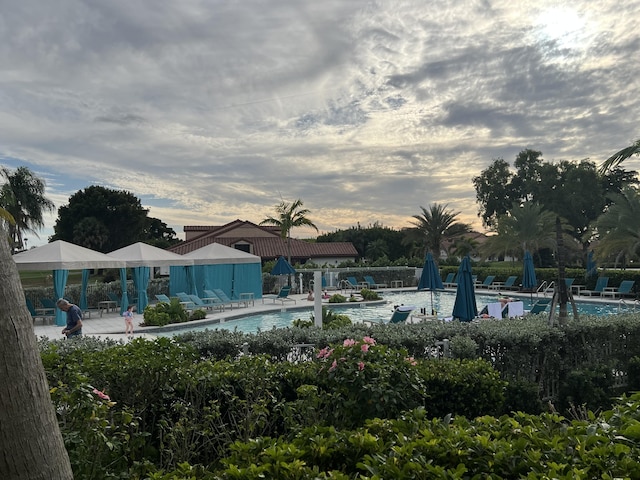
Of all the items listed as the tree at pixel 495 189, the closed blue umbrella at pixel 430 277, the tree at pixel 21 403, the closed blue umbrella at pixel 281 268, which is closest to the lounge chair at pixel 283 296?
the closed blue umbrella at pixel 281 268

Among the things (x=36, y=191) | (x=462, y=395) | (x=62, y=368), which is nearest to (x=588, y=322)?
(x=462, y=395)

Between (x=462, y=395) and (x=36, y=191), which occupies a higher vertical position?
(x=36, y=191)

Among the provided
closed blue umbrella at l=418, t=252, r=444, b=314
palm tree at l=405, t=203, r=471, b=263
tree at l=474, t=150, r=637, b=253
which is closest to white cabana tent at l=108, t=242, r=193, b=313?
closed blue umbrella at l=418, t=252, r=444, b=314

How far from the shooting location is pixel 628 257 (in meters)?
28.2

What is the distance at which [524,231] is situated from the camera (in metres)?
39.9

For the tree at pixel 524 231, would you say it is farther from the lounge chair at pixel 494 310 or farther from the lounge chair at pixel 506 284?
the lounge chair at pixel 494 310

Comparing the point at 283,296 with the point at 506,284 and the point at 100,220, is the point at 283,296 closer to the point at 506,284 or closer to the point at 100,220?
the point at 506,284

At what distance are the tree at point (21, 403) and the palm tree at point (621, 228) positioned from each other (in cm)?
2947

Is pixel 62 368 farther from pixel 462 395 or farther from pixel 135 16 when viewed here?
pixel 462 395

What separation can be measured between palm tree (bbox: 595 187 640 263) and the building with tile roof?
2468cm

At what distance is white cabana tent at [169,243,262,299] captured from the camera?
80.6ft

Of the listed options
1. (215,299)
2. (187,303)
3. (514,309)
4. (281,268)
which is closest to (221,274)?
(215,299)

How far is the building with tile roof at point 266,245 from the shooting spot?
4816 cm

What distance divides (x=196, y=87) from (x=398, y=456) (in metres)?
11.7
